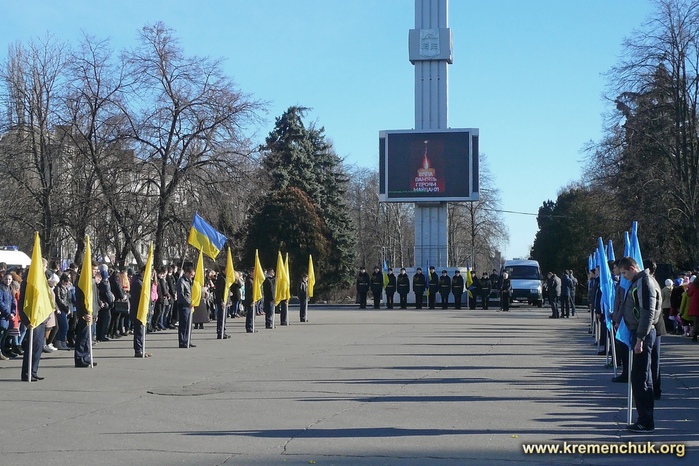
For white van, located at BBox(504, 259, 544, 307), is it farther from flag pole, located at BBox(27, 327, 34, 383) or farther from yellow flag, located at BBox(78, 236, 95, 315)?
flag pole, located at BBox(27, 327, 34, 383)

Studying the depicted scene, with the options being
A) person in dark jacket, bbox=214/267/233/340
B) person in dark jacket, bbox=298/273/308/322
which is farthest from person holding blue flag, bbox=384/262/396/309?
person in dark jacket, bbox=214/267/233/340

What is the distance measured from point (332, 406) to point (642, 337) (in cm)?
402

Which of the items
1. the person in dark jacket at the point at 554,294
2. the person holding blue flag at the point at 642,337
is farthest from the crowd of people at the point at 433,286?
the person holding blue flag at the point at 642,337

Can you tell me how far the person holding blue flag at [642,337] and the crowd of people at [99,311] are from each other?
9393 mm

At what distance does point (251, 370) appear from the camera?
15.7m

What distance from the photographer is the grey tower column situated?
164 ft

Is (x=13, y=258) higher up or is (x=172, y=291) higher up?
(x=13, y=258)

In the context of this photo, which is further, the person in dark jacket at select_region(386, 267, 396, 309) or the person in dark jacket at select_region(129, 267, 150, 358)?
the person in dark jacket at select_region(386, 267, 396, 309)

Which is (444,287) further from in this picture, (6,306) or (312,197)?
(6,306)

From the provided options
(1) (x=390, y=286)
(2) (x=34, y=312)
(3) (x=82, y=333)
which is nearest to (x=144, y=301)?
(3) (x=82, y=333)

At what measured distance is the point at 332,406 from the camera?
37.5 feet

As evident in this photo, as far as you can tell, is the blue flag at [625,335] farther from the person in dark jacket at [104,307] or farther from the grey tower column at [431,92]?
the grey tower column at [431,92]

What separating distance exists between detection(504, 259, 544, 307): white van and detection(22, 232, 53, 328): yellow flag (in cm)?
3356

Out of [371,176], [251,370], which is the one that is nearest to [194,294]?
[251,370]
